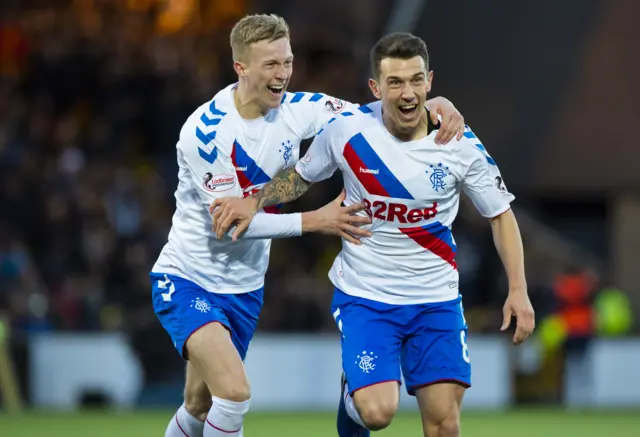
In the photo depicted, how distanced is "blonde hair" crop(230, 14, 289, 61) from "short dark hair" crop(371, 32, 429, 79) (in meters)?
0.53

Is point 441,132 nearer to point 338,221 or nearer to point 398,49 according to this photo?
point 398,49

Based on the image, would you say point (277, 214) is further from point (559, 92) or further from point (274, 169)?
point (559, 92)

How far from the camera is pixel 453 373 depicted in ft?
21.2

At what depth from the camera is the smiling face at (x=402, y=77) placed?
20.6ft

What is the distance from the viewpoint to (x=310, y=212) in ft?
21.6

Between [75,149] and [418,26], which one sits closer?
[75,149]

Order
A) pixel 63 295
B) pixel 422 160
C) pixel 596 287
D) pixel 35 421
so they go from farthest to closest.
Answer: pixel 596 287, pixel 63 295, pixel 35 421, pixel 422 160

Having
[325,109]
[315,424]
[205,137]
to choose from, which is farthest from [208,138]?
[315,424]

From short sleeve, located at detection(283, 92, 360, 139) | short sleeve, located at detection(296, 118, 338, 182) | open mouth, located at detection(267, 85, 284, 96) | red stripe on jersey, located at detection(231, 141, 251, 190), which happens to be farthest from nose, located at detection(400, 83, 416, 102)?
red stripe on jersey, located at detection(231, 141, 251, 190)

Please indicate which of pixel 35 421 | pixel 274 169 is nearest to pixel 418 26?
pixel 35 421

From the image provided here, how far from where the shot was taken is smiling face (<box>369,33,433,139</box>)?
6.29m

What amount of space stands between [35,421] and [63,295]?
243cm

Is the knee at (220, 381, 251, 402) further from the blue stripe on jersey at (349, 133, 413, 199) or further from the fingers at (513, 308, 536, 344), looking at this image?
the fingers at (513, 308, 536, 344)


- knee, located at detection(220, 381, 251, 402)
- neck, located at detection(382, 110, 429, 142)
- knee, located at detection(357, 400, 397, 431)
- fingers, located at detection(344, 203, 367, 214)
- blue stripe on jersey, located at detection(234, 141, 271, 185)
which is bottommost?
knee, located at detection(357, 400, 397, 431)
